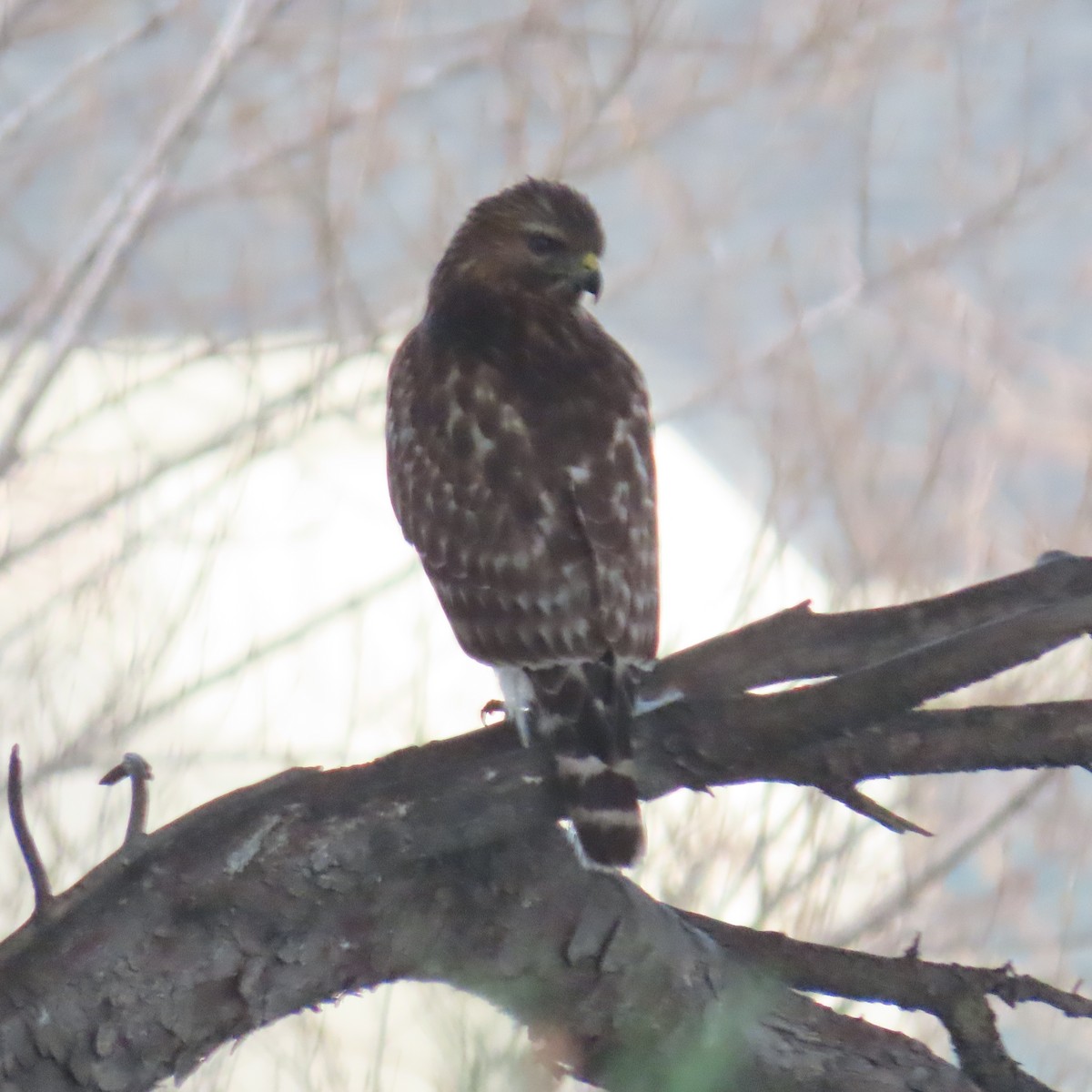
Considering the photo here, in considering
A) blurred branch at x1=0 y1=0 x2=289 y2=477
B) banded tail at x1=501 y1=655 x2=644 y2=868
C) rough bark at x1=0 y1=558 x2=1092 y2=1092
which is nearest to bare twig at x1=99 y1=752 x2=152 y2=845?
rough bark at x1=0 y1=558 x2=1092 y2=1092

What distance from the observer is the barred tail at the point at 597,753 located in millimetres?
1272

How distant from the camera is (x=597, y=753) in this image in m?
1.32

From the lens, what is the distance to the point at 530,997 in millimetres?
1283

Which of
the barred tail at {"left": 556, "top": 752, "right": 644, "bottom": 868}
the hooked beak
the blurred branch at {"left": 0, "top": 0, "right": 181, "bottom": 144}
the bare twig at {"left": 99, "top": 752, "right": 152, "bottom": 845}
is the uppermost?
the blurred branch at {"left": 0, "top": 0, "right": 181, "bottom": 144}

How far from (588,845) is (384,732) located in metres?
2.26

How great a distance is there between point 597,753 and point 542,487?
402 mm

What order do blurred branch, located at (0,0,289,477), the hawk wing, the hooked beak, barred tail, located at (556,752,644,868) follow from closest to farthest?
barred tail, located at (556,752,644,868), the hawk wing, the hooked beak, blurred branch, located at (0,0,289,477)

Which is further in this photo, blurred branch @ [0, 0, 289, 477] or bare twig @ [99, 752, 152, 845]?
blurred branch @ [0, 0, 289, 477]

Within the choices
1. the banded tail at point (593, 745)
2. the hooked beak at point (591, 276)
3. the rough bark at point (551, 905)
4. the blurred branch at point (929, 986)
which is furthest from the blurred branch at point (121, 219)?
the blurred branch at point (929, 986)

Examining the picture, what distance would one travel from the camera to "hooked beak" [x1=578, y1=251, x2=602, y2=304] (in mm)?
1970

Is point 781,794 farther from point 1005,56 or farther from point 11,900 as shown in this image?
point 1005,56

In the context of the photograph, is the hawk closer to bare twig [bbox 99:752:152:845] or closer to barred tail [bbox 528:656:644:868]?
barred tail [bbox 528:656:644:868]

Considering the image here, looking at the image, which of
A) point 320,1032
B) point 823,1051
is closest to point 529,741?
point 823,1051

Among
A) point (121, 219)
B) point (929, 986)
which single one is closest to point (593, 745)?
point (929, 986)
